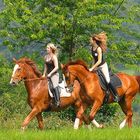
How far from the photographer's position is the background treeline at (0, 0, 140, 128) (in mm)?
32969

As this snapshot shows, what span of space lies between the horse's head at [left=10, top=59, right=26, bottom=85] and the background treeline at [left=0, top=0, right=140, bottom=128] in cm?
1375

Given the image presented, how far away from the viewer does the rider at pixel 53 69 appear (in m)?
17.3

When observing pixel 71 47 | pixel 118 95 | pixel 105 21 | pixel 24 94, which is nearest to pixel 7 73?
pixel 24 94

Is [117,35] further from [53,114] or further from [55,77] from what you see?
[55,77]

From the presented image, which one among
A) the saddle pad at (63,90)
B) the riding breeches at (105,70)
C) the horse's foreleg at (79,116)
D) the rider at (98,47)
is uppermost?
the rider at (98,47)

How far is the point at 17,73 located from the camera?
1697 centimetres

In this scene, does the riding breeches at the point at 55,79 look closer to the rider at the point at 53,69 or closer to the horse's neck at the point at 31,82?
the rider at the point at 53,69

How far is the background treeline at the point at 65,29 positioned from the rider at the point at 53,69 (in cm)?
1277

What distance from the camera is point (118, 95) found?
1877 cm

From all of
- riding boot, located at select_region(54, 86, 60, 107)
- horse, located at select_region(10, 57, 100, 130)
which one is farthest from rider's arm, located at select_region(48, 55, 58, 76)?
riding boot, located at select_region(54, 86, 60, 107)

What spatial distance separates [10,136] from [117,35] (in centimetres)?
2468

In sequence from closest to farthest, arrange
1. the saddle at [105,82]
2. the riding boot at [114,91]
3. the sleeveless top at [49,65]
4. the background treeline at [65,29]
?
the sleeveless top at [49,65] < the saddle at [105,82] < the riding boot at [114,91] < the background treeline at [65,29]

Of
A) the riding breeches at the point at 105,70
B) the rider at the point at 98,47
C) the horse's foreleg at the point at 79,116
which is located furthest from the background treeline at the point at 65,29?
the rider at the point at 98,47

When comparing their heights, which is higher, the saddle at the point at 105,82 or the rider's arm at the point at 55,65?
the rider's arm at the point at 55,65
